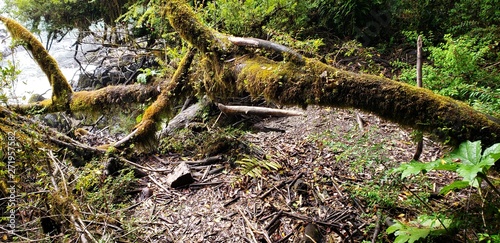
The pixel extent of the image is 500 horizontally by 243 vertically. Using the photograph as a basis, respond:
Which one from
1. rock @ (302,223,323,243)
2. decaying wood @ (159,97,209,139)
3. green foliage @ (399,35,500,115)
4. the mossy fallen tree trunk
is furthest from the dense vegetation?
rock @ (302,223,323,243)

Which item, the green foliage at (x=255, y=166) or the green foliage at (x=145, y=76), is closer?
the green foliage at (x=255, y=166)

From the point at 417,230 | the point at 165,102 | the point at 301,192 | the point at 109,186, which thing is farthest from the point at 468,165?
the point at 109,186

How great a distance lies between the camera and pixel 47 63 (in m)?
5.21

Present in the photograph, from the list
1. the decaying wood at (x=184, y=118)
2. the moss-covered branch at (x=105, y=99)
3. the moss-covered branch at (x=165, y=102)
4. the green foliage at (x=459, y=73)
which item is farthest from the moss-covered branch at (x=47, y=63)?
the green foliage at (x=459, y=73)

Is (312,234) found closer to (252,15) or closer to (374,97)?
(374,97)

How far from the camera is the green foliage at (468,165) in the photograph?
1.86 meters

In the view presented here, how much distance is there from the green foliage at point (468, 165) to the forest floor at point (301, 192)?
715 mm

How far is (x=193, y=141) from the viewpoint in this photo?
5.45 meters

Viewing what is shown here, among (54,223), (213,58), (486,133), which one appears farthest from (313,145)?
(54,223)

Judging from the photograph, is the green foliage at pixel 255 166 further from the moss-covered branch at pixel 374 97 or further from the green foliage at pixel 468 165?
the green foliage at pixel 468 165

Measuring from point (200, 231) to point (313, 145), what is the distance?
2218 mm

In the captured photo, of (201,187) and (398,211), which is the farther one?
(201,187)

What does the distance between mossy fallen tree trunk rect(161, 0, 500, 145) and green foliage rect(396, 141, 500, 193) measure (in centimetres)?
29

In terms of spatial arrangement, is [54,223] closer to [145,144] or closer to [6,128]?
[6,128]
